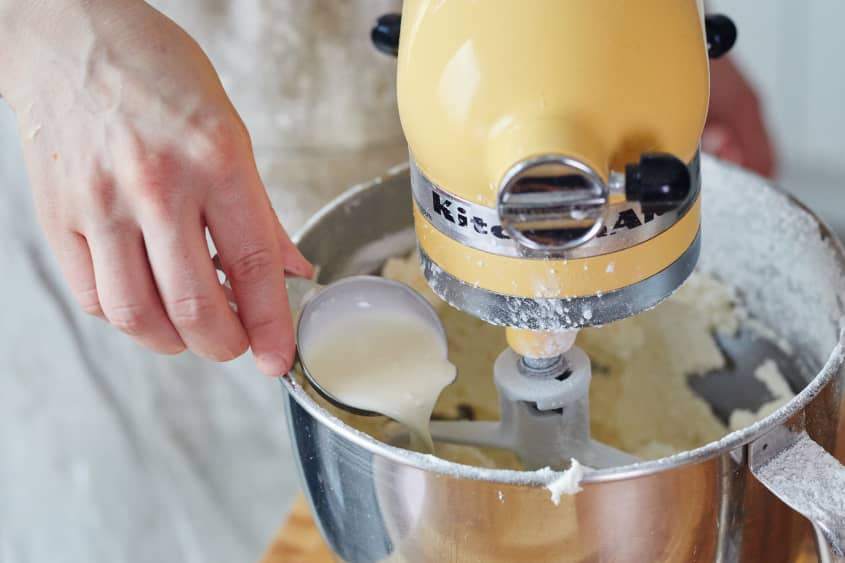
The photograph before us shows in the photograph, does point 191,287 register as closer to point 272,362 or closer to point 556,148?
point 272,362

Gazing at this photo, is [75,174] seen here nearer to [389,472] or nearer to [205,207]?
[205,207]

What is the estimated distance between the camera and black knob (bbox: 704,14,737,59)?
48 centimetres

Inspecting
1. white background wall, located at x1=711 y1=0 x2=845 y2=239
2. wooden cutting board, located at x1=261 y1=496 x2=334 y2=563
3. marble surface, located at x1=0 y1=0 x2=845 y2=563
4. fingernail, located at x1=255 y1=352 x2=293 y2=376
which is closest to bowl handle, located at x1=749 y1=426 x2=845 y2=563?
fingernail, located at x1=255 y1=352 x2=293 y2=376

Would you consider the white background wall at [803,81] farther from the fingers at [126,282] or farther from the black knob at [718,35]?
the fingers at [126,282]

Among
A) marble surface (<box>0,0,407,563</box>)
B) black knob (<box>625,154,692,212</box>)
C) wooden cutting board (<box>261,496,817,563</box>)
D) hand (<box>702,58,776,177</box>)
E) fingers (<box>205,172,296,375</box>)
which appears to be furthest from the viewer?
hand (<box>702,58,776,177</box>)

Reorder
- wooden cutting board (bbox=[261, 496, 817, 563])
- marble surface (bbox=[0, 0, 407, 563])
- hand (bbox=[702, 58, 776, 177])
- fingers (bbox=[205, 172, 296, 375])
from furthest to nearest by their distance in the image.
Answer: hand (bbox=[702, 58, 776, 177]), marble surface (bbox=[0, 0, 407, 563]), wooden cutting board (bbox=[261, 496, 817, 563]), fingers (bbox=[205, 172, 296, 375])

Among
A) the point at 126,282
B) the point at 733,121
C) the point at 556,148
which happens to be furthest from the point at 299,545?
the point at 733,121

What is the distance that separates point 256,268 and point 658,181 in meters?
0.21

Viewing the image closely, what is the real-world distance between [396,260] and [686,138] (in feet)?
1.00

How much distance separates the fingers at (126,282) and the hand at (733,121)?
65cm

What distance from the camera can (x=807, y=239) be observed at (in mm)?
610

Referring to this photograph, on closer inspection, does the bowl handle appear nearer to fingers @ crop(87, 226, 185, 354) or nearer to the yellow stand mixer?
the yellow stand mixer

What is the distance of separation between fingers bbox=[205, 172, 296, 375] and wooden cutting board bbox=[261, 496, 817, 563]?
212mm

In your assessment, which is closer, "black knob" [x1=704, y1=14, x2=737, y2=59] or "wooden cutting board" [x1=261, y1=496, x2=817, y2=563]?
"black knob" [x1=704, y1=14, x2=737, y2=59]
